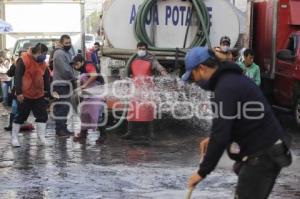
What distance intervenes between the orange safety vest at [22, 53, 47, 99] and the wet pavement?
0.87m

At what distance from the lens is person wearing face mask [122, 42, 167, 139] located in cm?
1070

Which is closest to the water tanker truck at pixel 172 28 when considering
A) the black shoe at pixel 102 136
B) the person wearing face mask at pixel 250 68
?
the person wearing face mask at pixel 250 68

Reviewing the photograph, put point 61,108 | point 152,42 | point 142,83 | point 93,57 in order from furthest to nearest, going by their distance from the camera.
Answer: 1. point 93,57
2. point 152,42
3. point 61,108
4. point 142,83

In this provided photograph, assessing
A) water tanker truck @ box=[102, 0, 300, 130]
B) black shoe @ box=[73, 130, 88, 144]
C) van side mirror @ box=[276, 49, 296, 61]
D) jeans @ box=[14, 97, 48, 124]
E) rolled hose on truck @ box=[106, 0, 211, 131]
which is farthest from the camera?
van side mirror @ box=[276, 49, 296, 61]

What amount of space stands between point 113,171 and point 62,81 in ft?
10.8

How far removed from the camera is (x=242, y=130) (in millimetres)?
4301

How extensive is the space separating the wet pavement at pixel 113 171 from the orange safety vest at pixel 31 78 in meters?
0.87

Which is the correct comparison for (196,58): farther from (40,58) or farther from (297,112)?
(297,112)

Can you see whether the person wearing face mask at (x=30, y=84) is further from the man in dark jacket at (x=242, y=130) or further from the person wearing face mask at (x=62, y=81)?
the man in dark jacket at (x=242, y=130)

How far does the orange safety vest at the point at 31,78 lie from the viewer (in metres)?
10.1

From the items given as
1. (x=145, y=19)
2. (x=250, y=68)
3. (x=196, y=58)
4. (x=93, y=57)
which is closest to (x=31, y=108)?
(x=145, y=19)

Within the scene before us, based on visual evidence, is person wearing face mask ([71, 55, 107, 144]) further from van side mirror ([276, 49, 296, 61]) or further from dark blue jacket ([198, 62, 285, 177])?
dark blue jacket ([198, 62, 285, 177])

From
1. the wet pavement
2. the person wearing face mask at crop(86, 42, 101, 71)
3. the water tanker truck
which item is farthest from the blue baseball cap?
the person wearing face mask at crop(86, 42, 101, 71)

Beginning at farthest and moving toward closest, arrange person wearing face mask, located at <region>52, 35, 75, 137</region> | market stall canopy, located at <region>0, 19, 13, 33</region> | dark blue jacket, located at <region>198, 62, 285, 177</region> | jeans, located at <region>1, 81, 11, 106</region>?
market stall canopy, located at <region>0, 19, 13, 33</region> → jeans, located at <region>1, 81, 11, 106</region> → person wearing face mask, located at <region>52, 35, 75, 137</region> → dark blue jacket, located at <region>198, 62, 285, 177</region>
